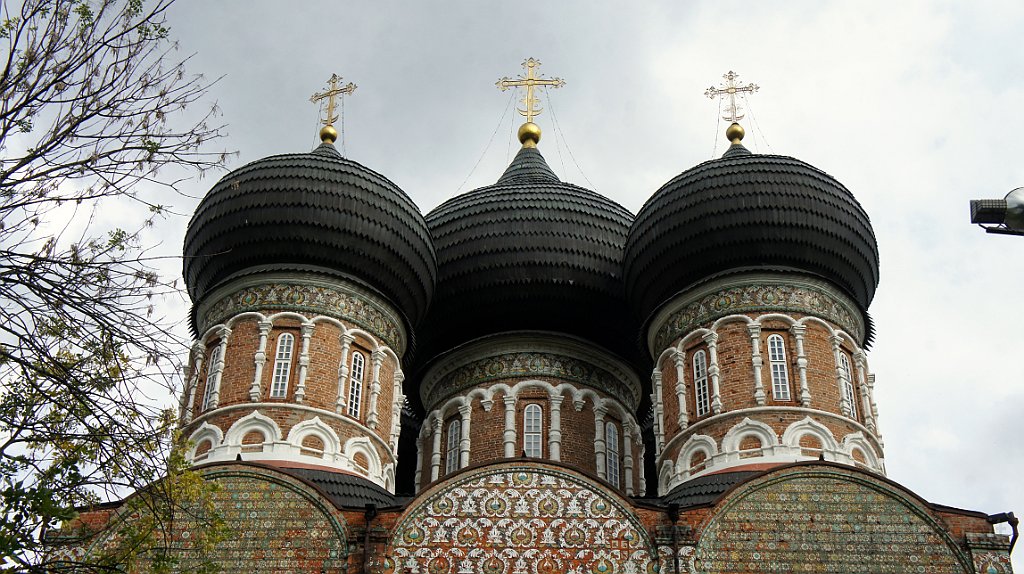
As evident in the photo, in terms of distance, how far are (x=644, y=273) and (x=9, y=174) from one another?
404 inches

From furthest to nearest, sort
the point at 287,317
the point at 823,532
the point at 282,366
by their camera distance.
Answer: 1. the point at 287,317
2. the point at 282,366
3. the point at 823,532

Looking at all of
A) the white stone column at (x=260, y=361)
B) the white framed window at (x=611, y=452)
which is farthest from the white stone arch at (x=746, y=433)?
the white stone column at (x=260, y=361)

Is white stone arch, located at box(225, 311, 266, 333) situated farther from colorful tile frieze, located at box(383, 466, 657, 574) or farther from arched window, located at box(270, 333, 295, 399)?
colorful tile frieze, located at box(383, 466, 657, 574)

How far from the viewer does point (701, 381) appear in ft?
49.5

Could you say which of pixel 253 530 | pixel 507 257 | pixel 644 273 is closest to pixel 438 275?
pixel 507 257

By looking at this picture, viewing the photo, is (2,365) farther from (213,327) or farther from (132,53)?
(213,327)

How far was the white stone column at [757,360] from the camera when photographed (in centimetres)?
1445

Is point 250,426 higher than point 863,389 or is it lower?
lower

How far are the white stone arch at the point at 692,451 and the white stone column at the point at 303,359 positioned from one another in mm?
4786

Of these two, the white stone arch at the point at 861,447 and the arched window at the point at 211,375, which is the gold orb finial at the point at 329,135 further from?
the white stone arch at the point at 861,447

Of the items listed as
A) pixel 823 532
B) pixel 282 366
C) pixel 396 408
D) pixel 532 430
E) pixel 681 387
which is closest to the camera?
pixel 823 532

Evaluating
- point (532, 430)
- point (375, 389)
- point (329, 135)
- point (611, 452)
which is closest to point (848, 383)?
point (611, 452)

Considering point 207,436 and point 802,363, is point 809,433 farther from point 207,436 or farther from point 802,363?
point 207,436

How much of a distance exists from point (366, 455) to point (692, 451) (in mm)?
4120
